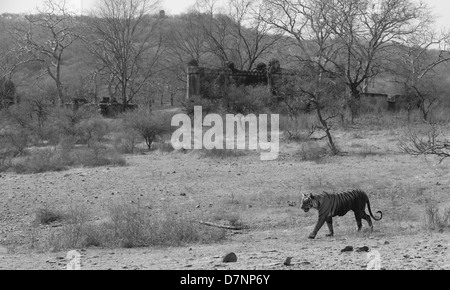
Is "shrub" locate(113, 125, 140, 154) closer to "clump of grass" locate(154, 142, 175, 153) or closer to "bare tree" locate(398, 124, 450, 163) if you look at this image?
"clump of grass" locate(154, 142, 175, 153)

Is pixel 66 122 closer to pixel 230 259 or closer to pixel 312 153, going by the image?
pixel 312 153

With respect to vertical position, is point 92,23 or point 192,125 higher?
point 92,23

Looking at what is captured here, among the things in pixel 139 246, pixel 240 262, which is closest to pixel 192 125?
pixel 139 246

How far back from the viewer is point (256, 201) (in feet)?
40.9

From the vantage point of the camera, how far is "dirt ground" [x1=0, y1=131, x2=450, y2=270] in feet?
22.4

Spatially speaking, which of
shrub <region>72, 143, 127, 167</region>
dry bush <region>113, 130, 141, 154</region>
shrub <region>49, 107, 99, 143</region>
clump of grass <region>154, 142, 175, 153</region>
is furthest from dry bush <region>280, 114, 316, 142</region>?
shrub <region>49, 107, 99, 143</region>

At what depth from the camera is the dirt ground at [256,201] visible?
6.83 meters

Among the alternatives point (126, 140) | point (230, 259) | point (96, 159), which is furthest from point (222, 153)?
point (230, 259)

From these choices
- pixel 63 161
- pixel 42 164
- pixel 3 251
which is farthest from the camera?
pixel 63 161

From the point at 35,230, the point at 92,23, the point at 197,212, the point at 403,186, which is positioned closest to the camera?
the point at 35,230

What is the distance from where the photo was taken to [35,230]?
34.4 ft

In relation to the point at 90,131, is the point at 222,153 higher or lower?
lower
